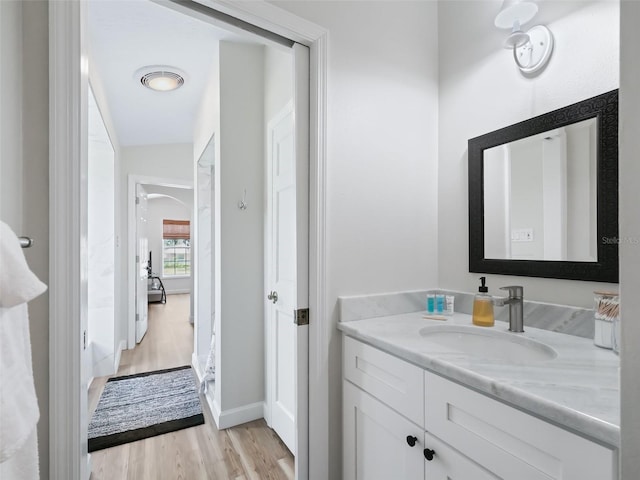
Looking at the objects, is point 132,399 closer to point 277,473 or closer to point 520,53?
point 277,473

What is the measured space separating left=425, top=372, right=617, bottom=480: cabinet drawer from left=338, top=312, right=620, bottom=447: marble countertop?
0.09ft

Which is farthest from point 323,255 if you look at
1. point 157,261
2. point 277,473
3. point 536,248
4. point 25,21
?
point 157,261

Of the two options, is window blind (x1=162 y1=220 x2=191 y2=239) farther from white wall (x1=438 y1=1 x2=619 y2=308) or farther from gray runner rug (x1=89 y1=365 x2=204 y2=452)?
white wall (x1=438 y1=1 x2=619 y2=308)

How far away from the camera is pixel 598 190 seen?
1.13 meters

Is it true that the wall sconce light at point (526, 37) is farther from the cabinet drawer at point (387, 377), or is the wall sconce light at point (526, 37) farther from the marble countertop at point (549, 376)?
the cabinet drawer at point (387, 377)

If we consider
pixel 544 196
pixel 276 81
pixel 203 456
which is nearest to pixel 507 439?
pixel 544 196

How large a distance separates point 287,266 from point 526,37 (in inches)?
61.9

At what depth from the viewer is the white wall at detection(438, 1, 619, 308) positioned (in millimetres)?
1146

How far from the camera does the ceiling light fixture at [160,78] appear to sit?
2539mm

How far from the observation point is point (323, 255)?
1376mm

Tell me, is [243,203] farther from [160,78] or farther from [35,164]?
[35,164]

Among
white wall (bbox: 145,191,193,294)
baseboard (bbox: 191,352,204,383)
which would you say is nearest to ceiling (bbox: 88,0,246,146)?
baseboard (bbox: 191,352,204,383)

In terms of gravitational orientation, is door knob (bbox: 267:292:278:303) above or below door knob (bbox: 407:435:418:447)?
above

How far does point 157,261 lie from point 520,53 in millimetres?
9600
